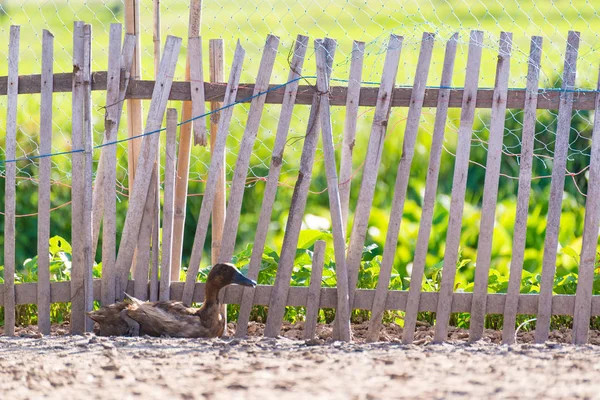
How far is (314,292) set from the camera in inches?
210

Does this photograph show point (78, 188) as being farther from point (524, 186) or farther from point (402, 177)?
point (524, 186)

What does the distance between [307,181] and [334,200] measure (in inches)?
7.4

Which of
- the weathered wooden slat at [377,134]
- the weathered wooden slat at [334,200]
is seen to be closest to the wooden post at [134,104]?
the weathered wooden slat at [334,200]

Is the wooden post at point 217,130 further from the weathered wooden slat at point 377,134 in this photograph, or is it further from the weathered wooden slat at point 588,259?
the weathered wooden slat at point 588,259

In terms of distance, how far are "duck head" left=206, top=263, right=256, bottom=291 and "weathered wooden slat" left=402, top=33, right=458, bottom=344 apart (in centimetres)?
87

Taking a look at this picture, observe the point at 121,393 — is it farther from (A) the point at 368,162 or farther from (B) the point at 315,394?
(A) the point at 368,162

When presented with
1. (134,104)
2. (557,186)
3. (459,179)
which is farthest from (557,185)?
(134,104)

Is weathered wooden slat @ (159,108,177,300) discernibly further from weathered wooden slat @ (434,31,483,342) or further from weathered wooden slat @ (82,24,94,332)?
weathered wooden slat @ (434,31,483,342)

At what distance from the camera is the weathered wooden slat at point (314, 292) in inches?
209

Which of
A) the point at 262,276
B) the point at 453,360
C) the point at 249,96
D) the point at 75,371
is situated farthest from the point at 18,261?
the point at 453,360

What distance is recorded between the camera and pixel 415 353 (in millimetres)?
4652

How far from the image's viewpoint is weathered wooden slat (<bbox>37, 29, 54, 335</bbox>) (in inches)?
215

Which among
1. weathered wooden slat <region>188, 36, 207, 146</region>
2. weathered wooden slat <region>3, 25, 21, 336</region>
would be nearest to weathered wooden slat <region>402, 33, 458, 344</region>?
weathered wooden slat <region>188, 36, 207, 146</region>

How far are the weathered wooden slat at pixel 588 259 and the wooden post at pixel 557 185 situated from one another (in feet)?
0.51
